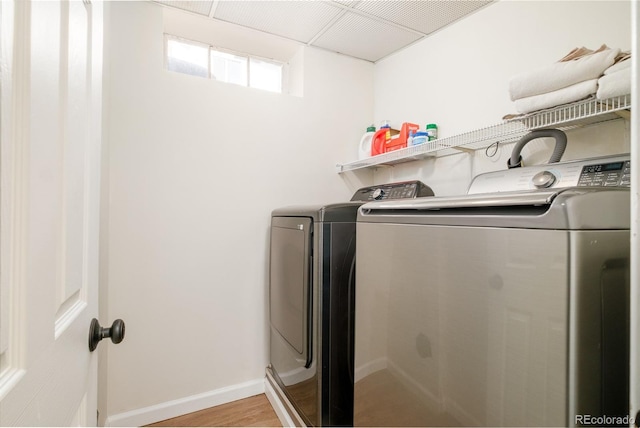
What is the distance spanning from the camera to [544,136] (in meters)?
1.31

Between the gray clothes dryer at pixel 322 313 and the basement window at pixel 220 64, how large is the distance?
1.33m

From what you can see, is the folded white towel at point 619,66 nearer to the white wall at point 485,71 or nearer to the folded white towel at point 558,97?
the folded white towel at point 558,97

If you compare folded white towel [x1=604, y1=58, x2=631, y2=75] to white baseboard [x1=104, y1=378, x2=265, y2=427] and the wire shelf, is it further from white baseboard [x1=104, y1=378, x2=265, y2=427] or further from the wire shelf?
white baseboard [x1=104, y1=378, x2=265, y2=427]

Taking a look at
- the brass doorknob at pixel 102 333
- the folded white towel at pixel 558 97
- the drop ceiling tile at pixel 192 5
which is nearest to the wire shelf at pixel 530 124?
the folded white towel at pixel 558 97

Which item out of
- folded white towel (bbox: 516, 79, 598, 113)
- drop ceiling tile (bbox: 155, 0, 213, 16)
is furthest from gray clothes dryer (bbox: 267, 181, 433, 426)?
drop ceiling tile (bbox: 155, 0, 213, 16)

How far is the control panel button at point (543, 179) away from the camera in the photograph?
1.15 m

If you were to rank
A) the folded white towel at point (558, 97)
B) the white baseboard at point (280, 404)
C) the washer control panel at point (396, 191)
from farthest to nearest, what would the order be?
the washer control panel at point (396, 191)
the white baseboard at point (280, 404)
the folded white towel at point (558, 97)

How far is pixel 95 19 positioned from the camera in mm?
719

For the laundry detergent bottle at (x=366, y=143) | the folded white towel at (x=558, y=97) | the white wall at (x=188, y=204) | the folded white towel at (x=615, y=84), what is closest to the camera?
the folded white towel at (x=615, y=84)

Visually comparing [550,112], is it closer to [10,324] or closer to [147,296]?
[10,324]

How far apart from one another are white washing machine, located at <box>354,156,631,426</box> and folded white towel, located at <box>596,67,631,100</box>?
0.75 ft

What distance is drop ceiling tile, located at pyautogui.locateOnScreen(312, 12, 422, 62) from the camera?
1.97m

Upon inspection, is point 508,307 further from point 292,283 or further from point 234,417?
point 234,417

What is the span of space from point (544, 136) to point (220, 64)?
84.1 inches
